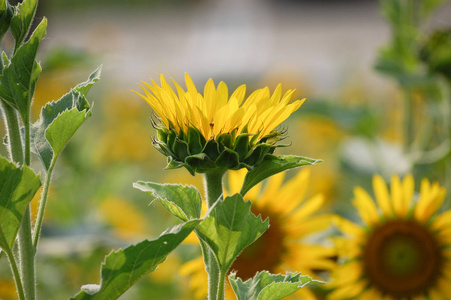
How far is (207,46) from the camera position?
6.75m

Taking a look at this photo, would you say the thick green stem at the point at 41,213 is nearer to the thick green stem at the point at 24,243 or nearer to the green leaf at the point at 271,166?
the thick green stem at the point at 24,243

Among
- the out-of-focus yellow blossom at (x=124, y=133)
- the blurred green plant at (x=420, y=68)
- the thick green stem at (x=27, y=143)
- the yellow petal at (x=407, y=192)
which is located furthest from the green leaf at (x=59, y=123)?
the out-of-focus yellow blossom at (x=124, y=133)

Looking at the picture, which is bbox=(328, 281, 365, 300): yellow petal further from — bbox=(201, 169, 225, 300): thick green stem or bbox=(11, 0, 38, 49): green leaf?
bbox=(11, 0, 38, 49): green leaf

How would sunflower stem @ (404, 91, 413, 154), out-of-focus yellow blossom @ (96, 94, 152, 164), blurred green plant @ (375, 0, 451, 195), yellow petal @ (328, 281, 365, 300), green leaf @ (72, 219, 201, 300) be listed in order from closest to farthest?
green leaf @ (72, 219, 201, 300) < yellow petal @ (328, 281, 365, 300) < blurred green plant @ (375, 0, 451, 195) < sunflower stem @ (404, 91, 413, 154) < out-of-focus yellow blossom @ (96, 94, 152, 164)

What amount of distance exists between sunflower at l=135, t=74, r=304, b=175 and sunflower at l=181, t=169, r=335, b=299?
357mm

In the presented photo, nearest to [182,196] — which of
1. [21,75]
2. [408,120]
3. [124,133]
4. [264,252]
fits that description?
Answer: [21,75]

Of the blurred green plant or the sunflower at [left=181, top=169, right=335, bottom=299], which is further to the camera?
the blurred green plant

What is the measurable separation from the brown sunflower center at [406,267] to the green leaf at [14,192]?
0.54 metres

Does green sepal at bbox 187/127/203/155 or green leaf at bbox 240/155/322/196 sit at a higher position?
green sepal at bbox 187/127/203/155

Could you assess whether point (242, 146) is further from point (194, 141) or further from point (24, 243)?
point (24, 243)

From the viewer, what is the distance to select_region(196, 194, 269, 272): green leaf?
44 centimetres

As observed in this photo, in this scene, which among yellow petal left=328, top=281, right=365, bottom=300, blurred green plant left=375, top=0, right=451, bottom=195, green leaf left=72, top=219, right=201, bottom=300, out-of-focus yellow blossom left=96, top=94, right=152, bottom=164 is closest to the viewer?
green leaf left=72, top=219, right=201, bottom=300

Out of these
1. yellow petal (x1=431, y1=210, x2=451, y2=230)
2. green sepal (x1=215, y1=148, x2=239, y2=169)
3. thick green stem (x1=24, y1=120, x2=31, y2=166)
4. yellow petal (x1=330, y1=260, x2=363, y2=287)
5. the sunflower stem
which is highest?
the sunflower stem

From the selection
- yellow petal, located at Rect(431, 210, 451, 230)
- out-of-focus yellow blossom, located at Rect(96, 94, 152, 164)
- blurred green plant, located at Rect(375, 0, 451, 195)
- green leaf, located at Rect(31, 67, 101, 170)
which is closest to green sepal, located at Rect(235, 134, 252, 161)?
green leaf, located at Rect(31, 67, 101, 170)
